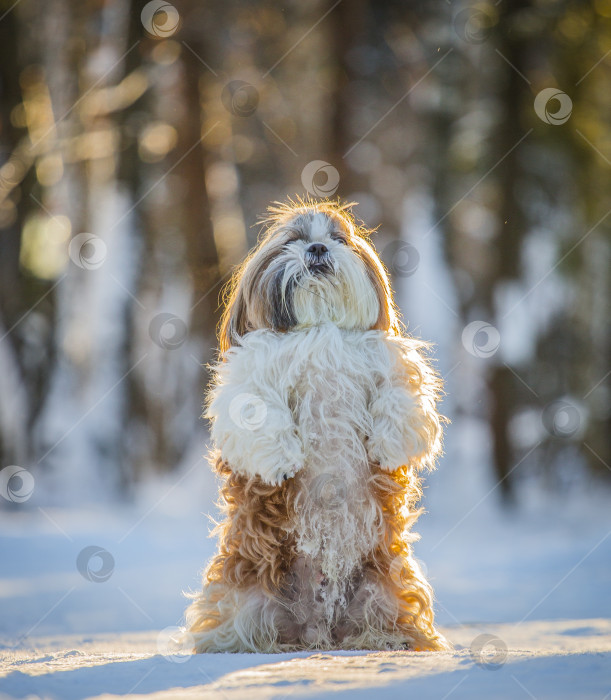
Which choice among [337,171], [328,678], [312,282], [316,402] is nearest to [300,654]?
[328,678]

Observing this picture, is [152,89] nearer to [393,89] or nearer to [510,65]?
[393,89]

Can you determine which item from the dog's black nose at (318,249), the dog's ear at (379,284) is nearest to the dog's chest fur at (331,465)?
the dog's ear at (379,284)

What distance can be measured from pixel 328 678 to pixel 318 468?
40.1 inches

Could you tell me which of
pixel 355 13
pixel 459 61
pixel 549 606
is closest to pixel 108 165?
pixel 355 13

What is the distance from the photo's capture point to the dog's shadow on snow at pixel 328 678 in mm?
2256

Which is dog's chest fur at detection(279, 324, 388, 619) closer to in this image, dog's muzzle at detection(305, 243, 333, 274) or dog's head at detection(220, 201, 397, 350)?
dog's head at detection(220, 201, 397, 350)

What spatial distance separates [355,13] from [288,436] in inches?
349

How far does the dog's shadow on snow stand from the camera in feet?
7.40

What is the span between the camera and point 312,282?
130 inches

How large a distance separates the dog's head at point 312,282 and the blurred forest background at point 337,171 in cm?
581

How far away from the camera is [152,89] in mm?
11086

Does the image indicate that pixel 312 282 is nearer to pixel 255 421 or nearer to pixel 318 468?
pixel 255 421

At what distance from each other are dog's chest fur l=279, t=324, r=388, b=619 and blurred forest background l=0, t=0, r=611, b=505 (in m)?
6.20

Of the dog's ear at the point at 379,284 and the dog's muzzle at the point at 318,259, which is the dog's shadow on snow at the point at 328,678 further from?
the dog's muzzle at the point at 318,259
